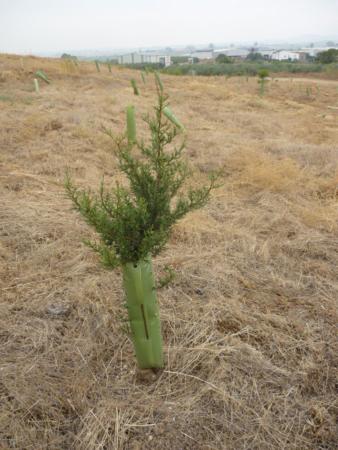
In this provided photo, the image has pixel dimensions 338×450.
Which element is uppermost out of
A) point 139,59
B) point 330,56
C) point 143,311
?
point 330,56

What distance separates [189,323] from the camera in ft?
6.53

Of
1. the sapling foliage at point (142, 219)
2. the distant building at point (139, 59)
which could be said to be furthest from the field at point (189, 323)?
the distant building at point (139, 59)

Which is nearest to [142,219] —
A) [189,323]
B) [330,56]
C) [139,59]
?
[189,323]

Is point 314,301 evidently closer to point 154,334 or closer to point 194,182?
point 154,334

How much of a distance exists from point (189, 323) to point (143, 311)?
1.80 feet

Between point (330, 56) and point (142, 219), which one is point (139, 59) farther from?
point (142, 219)

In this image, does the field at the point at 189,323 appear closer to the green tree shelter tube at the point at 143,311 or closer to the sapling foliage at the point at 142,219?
the green tree shelter tube at the point at 143,311

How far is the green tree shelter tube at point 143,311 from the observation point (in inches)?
58.0

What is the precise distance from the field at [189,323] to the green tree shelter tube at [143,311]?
14 cm

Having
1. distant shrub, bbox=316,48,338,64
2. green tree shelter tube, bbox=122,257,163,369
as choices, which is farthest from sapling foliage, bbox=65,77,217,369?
distant shrub, bbox=316,48,338,64

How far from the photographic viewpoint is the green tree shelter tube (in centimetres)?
147

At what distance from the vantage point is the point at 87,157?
4480 mm

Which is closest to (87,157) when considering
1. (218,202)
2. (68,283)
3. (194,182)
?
(194,182)

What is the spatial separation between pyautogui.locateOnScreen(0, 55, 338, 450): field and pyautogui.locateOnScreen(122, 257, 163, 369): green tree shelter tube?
0.47ft
